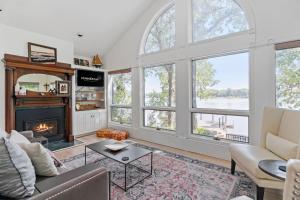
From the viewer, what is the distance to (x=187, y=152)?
11.4ft

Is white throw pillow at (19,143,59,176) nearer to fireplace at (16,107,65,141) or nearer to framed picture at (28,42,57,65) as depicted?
fireplace at (16,107,65,141)

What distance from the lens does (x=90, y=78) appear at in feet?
16.8

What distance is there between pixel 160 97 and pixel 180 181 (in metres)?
2.27

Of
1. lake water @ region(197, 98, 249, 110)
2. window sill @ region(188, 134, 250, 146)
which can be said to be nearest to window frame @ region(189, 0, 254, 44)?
lake water @ region(197, 98, 249, 110)

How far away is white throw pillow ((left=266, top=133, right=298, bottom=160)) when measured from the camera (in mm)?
1823

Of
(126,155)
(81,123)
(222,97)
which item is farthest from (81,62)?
(222,97)

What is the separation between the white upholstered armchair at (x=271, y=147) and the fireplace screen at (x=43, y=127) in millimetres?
3991

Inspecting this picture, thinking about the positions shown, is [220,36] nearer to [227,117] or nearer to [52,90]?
[227,117]

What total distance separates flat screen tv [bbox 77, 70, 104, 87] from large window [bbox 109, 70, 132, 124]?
0.34 meters

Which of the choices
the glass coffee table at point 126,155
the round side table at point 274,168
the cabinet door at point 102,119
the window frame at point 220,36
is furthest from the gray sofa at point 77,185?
the cabinet door at point 102,119

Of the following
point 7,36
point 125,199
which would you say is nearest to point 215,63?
point 125,199

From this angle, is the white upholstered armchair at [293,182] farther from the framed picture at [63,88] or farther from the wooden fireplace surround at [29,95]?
the framed picture at [63,88]

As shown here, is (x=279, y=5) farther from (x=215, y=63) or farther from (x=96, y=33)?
(x=96, y=33)

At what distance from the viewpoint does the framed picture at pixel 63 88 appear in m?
4.16
